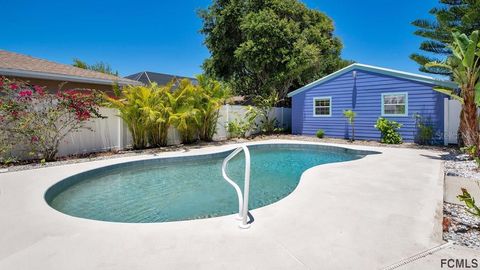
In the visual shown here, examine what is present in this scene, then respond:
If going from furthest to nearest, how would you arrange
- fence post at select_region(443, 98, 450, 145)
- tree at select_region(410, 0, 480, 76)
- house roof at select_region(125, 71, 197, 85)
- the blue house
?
1. house roof at select_region(125, 71, 197, 85)
2. the blue house
3. fence post at select_region(443, 98, 450, 145)
4. tree at select_region(410, 0, 480, 76)

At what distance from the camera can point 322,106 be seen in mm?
14484

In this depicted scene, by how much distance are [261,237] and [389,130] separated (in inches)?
429

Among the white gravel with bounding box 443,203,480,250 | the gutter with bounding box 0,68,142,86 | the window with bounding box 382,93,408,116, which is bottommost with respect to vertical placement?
the white gravel with bounding box 443,203,480,250

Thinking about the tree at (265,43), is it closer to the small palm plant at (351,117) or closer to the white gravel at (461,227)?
the small palm plant at (351,117)

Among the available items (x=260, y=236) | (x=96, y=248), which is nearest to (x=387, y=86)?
(x=260, y=236)

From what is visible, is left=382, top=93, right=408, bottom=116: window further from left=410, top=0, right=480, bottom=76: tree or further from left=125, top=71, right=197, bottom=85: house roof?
left=125, top=71, right=197, bottom=85: house roof

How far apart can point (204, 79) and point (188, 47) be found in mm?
13289

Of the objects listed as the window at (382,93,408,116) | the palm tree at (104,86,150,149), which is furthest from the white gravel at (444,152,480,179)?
the palm tree at (104,86,150,149)

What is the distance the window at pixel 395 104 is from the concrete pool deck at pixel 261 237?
8653 millimetres

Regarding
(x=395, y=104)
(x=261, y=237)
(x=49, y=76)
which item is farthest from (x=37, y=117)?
(x=395, y=104)

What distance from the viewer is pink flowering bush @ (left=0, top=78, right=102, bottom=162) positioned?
23.1 feet

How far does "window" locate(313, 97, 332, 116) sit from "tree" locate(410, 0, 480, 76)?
423cm

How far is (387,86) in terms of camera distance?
12062mm

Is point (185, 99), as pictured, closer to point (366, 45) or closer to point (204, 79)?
point (204, 79)
